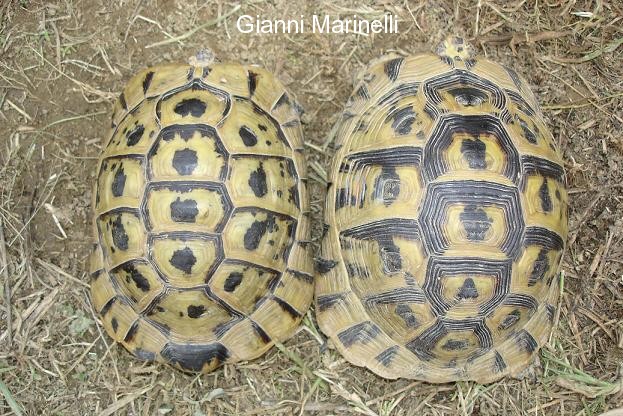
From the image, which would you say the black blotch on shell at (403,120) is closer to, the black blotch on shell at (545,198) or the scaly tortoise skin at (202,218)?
the scaly tortoise skin at (202,218)

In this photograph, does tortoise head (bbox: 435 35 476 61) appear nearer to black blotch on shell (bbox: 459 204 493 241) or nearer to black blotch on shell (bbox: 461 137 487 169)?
black blotch on shell (bbox: 461 137 487 169)

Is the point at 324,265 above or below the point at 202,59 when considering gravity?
below

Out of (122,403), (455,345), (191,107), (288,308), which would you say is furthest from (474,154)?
(122,403)

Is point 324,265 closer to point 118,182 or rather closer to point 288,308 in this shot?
point 288,308

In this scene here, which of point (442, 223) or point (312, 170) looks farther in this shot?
point (312, 170)

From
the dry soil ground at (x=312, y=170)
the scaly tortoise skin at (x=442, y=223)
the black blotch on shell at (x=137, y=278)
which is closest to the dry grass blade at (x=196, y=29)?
the dry soil ground at (x=312, y=170)

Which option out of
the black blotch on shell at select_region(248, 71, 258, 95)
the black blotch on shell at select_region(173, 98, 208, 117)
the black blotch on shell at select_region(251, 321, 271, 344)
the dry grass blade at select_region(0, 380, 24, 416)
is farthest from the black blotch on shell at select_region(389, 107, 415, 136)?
the dry grass blade at select_region(0, 380, 24, 416)

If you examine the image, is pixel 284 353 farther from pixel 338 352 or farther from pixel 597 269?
pixel 597 269

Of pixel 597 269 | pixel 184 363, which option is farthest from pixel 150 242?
pixel 597 269
